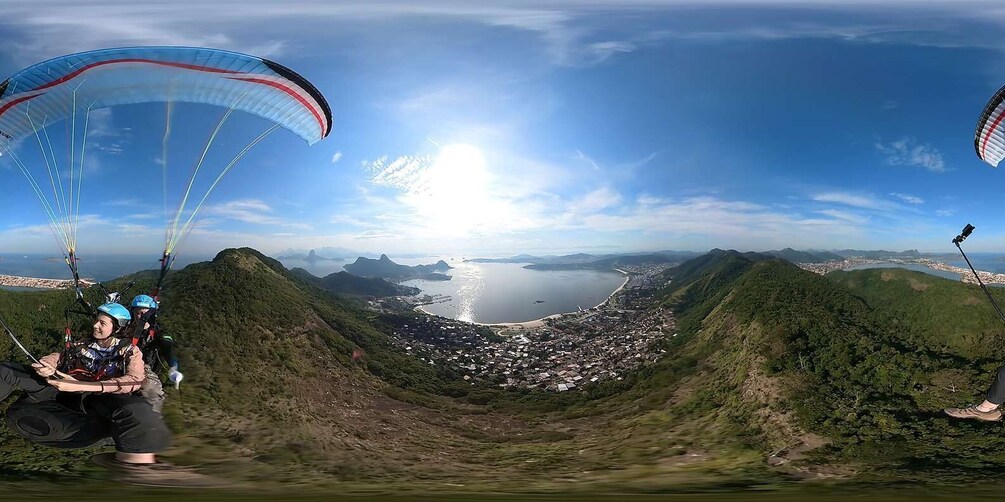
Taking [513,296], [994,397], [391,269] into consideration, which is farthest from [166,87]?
[391,269]

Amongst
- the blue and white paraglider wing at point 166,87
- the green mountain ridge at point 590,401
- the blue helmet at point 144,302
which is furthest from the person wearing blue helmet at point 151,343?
the blue and white paraglider wing at point 166,87

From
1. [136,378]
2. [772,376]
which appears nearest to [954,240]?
[772,376]

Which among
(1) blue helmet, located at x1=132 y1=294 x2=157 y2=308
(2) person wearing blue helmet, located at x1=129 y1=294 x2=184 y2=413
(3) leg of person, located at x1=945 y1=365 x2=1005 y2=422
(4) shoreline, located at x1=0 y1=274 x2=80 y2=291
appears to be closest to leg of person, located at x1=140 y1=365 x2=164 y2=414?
(2) person wearing blue helmet, located at x1=129 y1=294 x2=184 y2=413

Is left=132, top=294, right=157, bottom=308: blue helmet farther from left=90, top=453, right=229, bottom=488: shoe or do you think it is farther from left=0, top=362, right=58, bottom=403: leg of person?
left=90, top=453, right=229, bottom=488: shoe

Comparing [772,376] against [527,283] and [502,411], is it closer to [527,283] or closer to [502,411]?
[502,411]

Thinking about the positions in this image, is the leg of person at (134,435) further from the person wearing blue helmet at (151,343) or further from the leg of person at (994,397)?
the leg of person at (994,397)

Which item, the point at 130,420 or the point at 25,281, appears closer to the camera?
the point at 130,420

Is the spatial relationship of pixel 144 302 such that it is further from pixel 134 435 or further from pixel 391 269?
pixel 391 269
